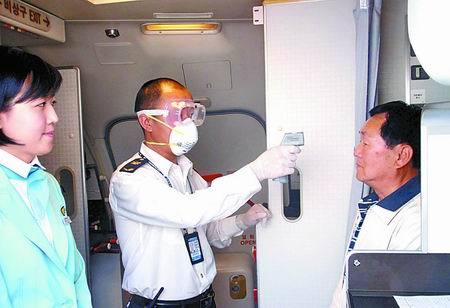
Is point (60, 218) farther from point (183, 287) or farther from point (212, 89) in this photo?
point (212, 89)

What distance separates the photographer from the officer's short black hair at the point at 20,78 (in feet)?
4.37

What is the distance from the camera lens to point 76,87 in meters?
2.88

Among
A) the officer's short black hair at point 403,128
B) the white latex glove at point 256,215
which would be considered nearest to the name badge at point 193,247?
the white latex glove at point 256,215

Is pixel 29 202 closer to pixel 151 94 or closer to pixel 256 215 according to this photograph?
pixel 151 94

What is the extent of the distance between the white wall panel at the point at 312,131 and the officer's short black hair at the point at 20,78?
1184mm

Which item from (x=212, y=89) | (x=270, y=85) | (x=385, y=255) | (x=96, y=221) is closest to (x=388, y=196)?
(x=385, y=255)

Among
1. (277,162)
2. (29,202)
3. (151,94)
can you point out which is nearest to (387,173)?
(277,162)

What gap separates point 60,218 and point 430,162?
1.18m

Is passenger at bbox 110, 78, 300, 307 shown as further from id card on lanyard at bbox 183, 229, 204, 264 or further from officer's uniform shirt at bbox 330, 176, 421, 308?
officer's uniform shirt at bbox 330, 176, 421, 308

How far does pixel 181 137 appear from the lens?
2.23m

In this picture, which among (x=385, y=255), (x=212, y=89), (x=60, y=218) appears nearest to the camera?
(x=385, y=255)

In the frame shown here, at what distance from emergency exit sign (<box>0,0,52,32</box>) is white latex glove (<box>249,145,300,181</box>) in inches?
57.6

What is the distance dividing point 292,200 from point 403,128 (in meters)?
0.99

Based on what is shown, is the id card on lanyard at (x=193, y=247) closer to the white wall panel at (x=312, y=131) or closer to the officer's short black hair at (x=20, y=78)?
the white wall panel at (x=312, y=131)
